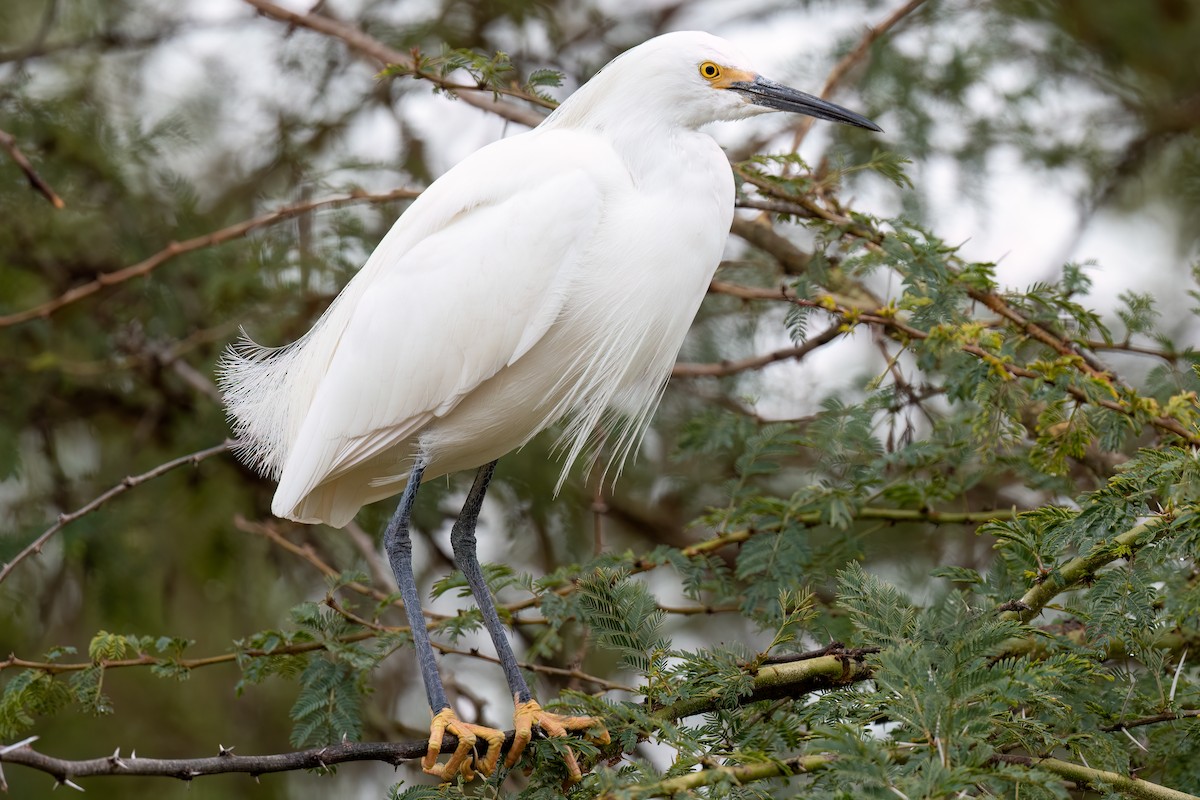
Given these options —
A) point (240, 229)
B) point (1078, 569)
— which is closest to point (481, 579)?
point (240, 229)

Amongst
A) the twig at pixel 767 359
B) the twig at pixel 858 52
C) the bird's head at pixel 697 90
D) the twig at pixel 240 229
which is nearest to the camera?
the bird's head at pixel 697 90

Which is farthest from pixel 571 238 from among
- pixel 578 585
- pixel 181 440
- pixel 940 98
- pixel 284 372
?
pixel 940 98

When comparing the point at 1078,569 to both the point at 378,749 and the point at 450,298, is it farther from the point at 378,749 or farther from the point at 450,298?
the point at 450,298

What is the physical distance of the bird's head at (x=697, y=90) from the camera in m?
2.64

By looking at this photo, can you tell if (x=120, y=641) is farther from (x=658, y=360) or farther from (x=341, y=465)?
(x=658, y=360)

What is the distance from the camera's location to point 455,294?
2.61m

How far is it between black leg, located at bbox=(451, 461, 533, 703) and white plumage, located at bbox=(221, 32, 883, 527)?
0.18 m

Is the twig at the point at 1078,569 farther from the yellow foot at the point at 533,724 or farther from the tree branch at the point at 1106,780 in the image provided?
the yellow foot at the point at 533,724

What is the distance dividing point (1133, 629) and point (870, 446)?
101 cm

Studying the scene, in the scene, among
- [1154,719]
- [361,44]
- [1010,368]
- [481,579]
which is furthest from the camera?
[361,44]

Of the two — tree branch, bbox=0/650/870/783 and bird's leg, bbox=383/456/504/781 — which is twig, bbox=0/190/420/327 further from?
tree branch, bbox=0/650/870/783

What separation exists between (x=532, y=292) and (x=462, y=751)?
0.95 m

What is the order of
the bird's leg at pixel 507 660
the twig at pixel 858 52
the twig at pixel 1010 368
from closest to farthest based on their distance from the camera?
the twig at pixel 1010 368, the bird's leg at pixel 507 660, the twig at pixel 858 52

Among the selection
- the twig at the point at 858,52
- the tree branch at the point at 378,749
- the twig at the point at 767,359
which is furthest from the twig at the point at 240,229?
the tree branch at the point at 378,749
